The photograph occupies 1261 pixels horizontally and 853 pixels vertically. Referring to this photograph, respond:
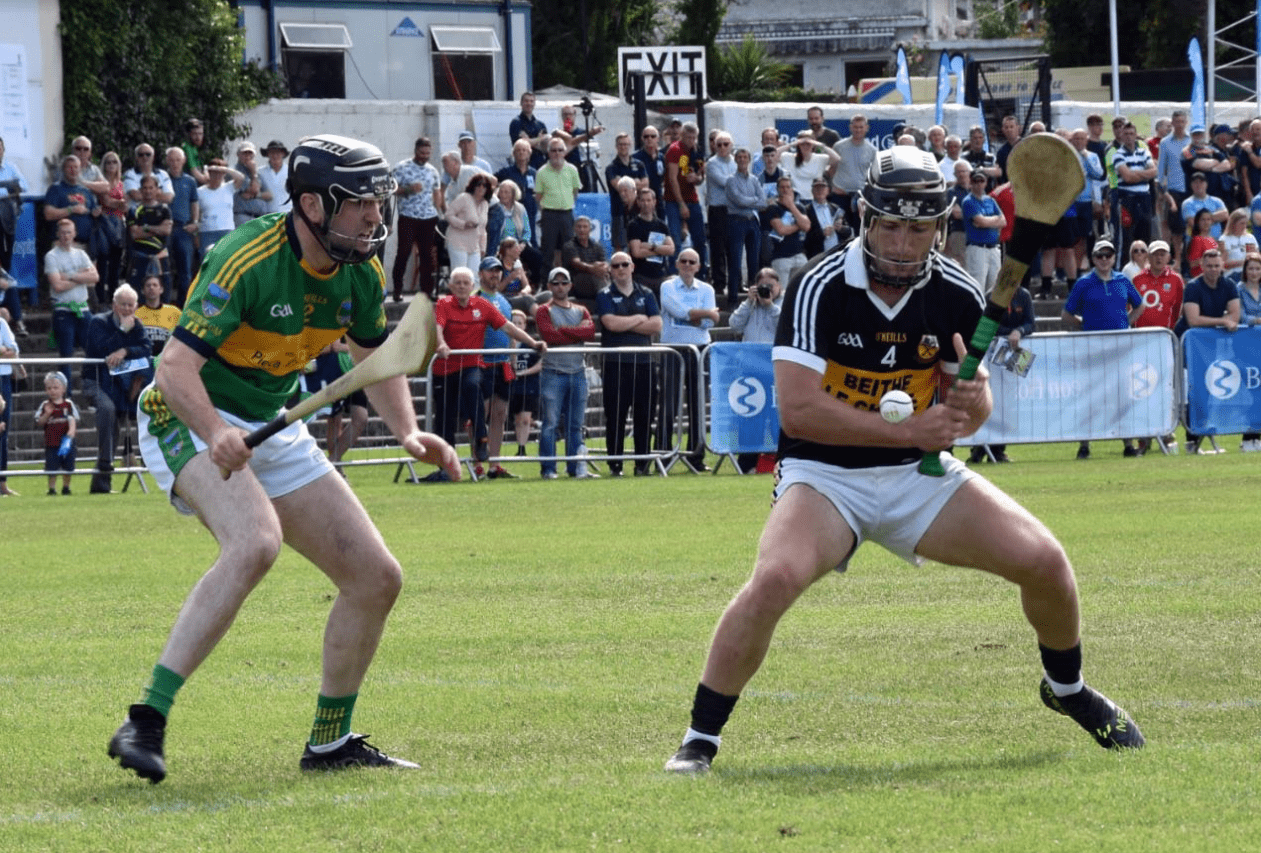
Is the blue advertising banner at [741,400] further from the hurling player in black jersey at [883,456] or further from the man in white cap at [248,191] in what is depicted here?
the hurling player in black jersey at [883,456]

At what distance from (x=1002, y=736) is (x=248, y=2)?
102 ft

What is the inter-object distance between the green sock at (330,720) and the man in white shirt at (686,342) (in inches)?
536

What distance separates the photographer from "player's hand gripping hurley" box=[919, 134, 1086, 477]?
6.31 meters

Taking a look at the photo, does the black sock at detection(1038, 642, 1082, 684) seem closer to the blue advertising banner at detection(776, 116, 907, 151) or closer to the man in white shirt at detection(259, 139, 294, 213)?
the man in white shirt at detection(259, 139, 294, 213)

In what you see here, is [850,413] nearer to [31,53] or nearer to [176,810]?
[176,810]

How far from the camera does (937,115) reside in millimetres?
32406

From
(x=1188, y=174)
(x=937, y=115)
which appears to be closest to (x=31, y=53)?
(x=937, y=115)

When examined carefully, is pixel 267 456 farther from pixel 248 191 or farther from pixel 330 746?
pixel 248 191

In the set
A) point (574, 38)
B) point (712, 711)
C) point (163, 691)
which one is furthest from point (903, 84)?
point (163, 691)

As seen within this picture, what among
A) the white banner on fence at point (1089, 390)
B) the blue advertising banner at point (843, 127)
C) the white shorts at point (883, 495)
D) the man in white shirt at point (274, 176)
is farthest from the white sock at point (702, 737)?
the blue advertising banner at point (843, 127)

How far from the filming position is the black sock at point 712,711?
20.5 ft

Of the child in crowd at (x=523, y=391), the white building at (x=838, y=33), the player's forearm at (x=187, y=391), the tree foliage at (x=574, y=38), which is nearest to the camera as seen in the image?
the player's forearm at (x=187, y=391)

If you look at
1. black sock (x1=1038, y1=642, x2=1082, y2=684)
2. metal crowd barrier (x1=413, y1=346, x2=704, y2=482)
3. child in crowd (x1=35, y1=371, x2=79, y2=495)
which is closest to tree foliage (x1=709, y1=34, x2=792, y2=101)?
metal crowd barrier (x1=413, y1=346, x2=704, y2=482)

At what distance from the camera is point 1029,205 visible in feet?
21.1
